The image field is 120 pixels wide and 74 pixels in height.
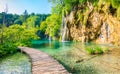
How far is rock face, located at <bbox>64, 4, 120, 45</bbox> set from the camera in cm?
3953

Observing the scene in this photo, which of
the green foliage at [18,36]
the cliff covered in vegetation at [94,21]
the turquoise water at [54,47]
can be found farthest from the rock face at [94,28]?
the green foliage at [18,36]

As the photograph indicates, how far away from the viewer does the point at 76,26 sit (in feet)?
195

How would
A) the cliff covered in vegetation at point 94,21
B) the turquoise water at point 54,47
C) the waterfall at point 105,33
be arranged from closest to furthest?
1. the turquoise water at point 54,47
2. the cliff covered in vegetation at point 94,21
3. the waterfall at point 105,33

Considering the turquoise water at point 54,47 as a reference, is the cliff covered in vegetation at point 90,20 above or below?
above

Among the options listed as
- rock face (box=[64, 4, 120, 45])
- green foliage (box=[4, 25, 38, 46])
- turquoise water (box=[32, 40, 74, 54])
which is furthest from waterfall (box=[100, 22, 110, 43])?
green foliage (box=[4, 25, 38, 46])

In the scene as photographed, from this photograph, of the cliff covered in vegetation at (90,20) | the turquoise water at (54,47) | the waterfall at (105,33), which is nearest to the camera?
the turquoise water at (54,47)

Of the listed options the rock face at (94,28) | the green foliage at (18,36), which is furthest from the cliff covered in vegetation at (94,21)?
the green foliage at (18,36)

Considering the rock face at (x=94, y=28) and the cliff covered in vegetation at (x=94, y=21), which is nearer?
the cliff covered in vegetation at (x=94, y=21)

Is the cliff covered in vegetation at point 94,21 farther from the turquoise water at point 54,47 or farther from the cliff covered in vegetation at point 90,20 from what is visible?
the turquoise water at point 54,47

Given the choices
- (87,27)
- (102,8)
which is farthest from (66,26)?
(102,8)

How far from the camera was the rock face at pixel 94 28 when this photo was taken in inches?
1556

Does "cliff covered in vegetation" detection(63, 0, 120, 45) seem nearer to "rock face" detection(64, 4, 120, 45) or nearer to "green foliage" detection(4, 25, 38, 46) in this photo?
"rock face" detection(64, 4, 120, 45)

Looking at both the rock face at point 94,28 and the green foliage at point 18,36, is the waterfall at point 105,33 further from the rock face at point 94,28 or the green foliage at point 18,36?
the green foliage at point 18,36

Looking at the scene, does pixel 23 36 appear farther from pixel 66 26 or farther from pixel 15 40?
pixel 66 26
